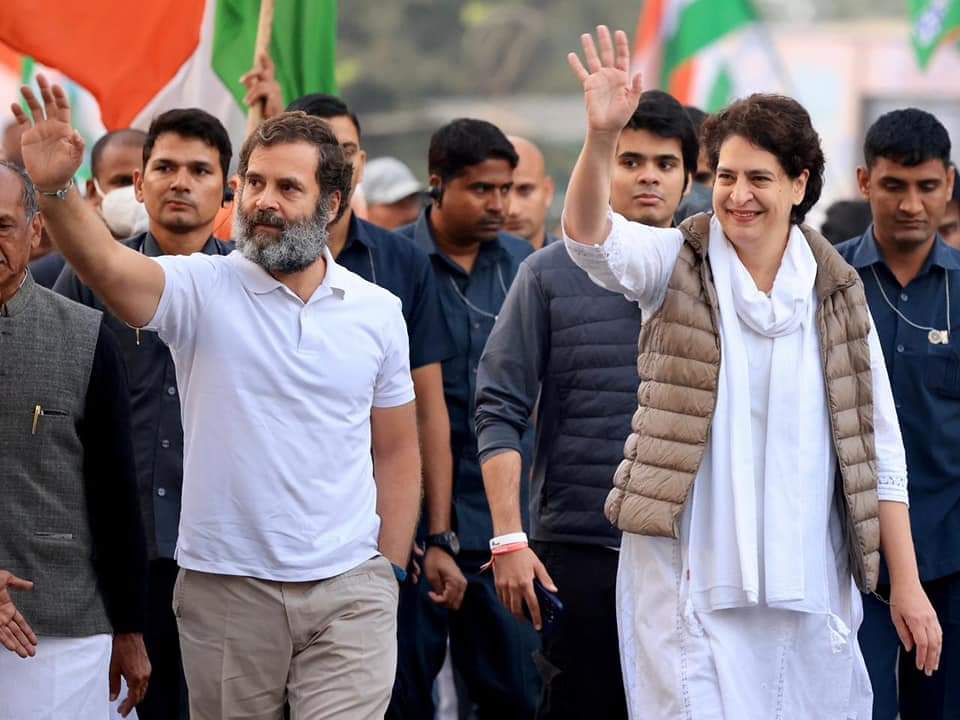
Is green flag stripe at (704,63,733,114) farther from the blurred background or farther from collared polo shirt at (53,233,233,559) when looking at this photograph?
collared polo shirt at (53,233,233,559)

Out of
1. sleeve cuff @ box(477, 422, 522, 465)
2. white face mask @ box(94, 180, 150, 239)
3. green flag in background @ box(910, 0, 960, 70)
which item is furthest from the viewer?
green flag in background @ box(910, 0, 960, 70)

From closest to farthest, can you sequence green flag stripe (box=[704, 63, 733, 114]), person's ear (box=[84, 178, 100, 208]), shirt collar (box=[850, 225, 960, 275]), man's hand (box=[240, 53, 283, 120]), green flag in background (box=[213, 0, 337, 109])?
1. shirt collar (box=[850, 225, 960, 275])
2. man's hand (box=[240, 53, 283, 120])
3. person's ear (box=[84, 178, 100, 208])
4. green flag in background (box=[213, 0, 337, 109])
5. green flag stripe (box=[704, 63, 733, 114])

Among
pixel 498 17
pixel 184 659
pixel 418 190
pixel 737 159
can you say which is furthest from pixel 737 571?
pixel 498 17

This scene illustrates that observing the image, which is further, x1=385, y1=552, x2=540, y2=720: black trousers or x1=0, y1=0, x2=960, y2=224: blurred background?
x1=0, y1=0, x2=960, y2=224: blurred background

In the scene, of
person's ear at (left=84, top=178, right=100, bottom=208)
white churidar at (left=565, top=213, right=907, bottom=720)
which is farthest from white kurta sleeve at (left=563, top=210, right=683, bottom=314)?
person's ear at (left=84, top=178, right=100, bottom=208)

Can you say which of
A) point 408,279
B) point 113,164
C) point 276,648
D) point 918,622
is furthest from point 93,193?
point 918,622

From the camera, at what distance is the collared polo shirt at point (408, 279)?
7.28 m

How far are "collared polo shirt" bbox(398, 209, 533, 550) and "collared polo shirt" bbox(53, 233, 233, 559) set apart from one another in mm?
1142

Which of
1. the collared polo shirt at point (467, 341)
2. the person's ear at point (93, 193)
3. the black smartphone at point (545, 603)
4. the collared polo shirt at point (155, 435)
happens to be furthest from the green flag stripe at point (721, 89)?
the black smartphone at point (545, 603)

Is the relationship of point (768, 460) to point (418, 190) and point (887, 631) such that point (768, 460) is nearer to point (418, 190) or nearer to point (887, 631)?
point (887, 631)

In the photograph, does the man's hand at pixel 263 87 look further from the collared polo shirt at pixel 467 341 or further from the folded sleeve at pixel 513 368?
the folded sleeve at pixel 513 368

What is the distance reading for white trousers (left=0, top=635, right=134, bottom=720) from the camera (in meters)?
5.56

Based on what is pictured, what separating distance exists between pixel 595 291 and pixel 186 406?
161 centimetres

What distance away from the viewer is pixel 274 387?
18.8 feet
